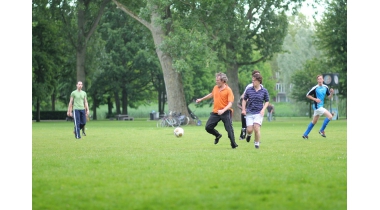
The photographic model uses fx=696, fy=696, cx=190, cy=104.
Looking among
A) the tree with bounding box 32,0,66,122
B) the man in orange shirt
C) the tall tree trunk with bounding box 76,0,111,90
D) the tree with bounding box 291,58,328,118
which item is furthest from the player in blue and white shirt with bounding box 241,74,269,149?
the tree with bounding box 291,58,328,118

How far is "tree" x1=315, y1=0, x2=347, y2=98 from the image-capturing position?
187 feet

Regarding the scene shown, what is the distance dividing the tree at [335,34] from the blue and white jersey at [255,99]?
40.0 metres

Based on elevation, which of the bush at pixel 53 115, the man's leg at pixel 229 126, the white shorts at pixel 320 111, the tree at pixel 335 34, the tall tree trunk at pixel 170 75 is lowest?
the bush at pixel 53 115

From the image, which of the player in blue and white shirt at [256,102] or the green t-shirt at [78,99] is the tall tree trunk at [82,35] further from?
the player in blue and white shirt at [256,102]

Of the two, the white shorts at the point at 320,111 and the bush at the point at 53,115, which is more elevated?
the white shorts at the point at 320,111

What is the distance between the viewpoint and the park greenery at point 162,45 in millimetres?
40938

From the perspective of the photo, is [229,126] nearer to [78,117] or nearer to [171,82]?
[78,117]

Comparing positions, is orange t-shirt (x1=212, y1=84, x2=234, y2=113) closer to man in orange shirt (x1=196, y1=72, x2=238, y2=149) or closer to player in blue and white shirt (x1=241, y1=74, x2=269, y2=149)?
man in orange shirt (x1=196, y1=72, x2=238, y2=149)

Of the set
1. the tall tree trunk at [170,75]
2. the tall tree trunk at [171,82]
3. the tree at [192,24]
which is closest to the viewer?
the tree at [192,24]

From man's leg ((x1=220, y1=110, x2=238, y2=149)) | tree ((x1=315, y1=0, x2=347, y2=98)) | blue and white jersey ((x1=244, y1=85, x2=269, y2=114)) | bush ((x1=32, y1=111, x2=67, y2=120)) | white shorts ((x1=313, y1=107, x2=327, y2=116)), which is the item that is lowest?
bush ((x1=32, y1=111, x2=67, y2=120))

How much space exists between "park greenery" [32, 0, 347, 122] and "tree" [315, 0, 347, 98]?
0.27 ft

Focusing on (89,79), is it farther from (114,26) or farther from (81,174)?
(81,174)

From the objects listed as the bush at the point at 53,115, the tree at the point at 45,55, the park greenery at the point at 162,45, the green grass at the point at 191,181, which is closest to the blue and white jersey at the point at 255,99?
the green grass at the point at 191,181
